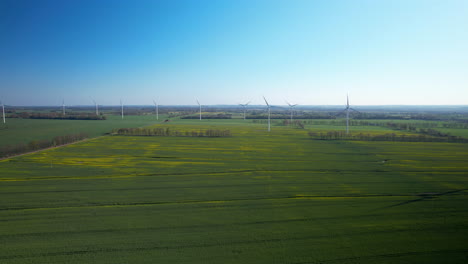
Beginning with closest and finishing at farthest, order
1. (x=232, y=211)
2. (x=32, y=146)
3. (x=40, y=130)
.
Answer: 1. (x=232, y=211)
2. (x=32, y=146)
3. (x=40, y=130)

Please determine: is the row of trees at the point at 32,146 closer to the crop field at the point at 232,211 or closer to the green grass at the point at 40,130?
the green grass at the point at 40,130

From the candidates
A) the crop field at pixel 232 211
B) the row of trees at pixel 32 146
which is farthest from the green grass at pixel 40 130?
the crop field at pixel 232 211

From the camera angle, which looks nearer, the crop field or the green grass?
the crop field

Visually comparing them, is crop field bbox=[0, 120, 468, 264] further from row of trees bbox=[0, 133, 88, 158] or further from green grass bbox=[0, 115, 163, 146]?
green grass bbox=[0, 115, 163, 146]

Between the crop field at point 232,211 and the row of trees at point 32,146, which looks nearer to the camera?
the crop field at point 232,211

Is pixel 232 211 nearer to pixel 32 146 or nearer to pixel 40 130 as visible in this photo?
pixel 32 146

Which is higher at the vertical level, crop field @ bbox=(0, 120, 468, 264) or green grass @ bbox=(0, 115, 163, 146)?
green grass @ bbox=(0, 115, 163, 146)

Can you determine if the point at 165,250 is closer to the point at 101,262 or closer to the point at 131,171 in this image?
the point at 101,262

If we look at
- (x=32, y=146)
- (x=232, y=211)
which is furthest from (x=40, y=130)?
(x=232, y=211)

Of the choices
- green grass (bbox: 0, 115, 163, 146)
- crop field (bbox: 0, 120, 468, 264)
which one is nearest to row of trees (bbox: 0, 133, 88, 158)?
green grass (bbox: 0, 115, 163, 146)
